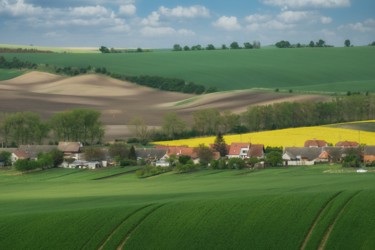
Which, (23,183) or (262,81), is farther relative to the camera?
(262,81)

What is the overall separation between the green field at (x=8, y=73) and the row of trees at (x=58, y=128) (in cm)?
6583

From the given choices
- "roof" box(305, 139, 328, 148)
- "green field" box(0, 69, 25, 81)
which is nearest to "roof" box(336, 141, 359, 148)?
"roof" box(305, 139, 328, 148)

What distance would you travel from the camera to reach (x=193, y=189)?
173 ft

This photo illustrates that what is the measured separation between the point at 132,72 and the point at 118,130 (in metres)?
62.8

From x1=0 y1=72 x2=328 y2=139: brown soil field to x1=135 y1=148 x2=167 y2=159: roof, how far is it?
→ 1599cm

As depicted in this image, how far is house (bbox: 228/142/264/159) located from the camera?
79.7 metres

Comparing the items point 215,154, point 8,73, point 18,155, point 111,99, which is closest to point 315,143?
point 215,154

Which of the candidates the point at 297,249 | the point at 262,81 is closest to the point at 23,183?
the point at 297,249

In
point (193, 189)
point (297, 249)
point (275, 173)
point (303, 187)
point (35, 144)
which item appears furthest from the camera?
point (35, 144)

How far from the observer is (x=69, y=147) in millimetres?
87438

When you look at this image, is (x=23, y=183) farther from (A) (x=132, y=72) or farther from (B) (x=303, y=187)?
(A) (x=132, y=72)

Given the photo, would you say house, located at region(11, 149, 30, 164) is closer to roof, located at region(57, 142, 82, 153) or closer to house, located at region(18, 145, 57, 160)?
house, located at region(18, 145, 57, 160)

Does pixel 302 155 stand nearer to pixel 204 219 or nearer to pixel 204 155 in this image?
pixel 204 155

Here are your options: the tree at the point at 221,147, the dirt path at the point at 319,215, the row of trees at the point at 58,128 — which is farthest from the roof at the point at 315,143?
the dirt path at the point at 319,215
